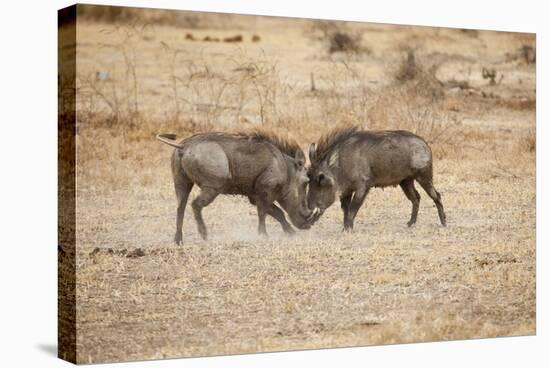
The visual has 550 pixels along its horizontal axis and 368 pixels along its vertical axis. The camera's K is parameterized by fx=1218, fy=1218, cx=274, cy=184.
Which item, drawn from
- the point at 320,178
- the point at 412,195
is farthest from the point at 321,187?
the point at 412,195

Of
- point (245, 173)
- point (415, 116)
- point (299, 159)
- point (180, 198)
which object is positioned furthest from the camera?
point (415, 116)

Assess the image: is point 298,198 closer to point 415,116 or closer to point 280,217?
point 280,217

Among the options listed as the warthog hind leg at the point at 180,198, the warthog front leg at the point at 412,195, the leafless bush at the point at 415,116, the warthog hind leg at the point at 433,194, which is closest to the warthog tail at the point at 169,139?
the warthog hind leg at the point at 180,198

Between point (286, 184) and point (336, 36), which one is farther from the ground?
point (336, 36)

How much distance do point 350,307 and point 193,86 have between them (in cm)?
241

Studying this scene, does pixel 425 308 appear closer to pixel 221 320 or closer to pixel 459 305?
pixel 459 305

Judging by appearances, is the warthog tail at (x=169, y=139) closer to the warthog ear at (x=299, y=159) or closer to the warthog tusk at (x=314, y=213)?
the warthog ear at (x=299, y=159)

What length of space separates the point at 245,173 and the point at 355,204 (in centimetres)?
115

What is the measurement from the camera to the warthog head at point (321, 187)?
11.1 m

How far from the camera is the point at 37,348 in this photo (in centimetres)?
1054

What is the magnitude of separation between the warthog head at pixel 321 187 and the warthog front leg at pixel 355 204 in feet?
0.62

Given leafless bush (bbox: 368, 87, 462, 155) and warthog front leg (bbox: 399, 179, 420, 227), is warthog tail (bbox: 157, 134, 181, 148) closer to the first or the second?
leafless bush (bbox: 368, 87, 462, 155)

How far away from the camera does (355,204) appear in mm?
11188

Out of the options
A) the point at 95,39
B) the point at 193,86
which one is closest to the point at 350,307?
the point at 193,86
